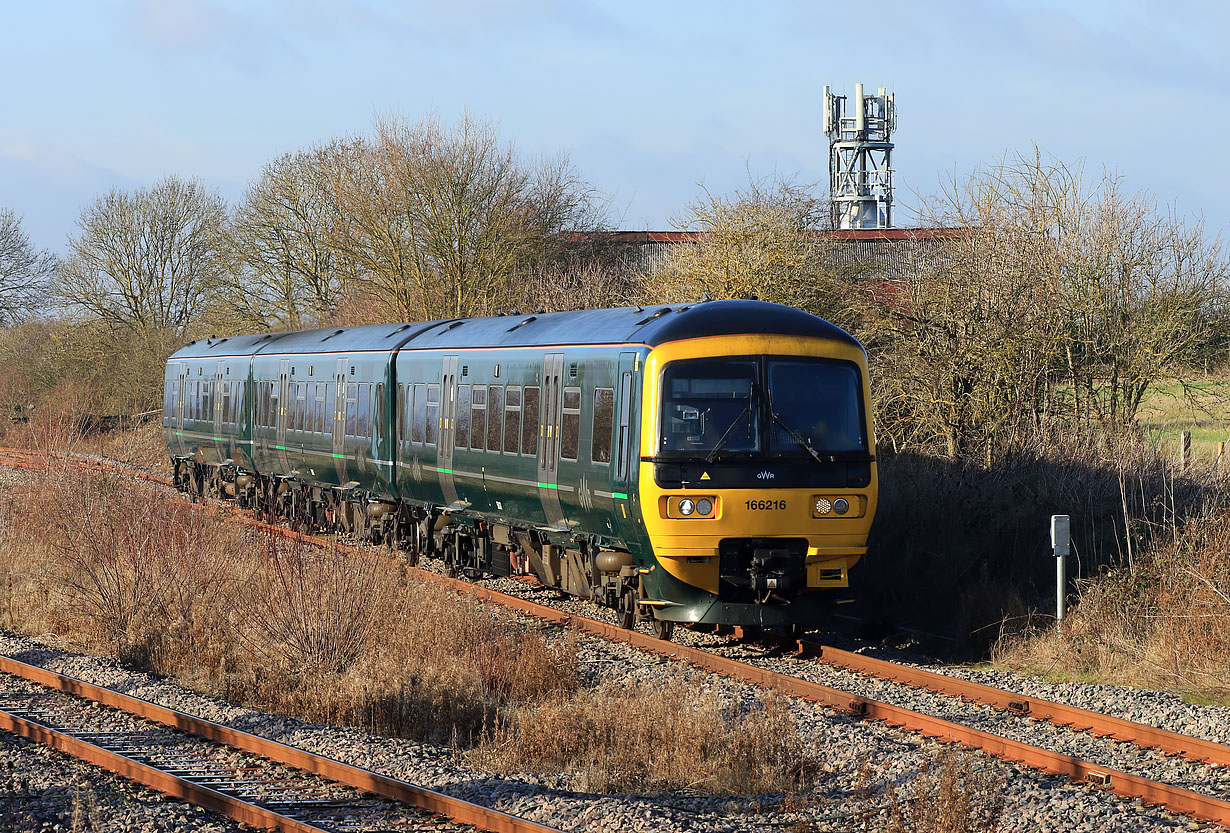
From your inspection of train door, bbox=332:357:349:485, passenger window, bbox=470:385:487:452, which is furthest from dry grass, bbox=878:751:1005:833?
train door, bbox=332:357:349:485

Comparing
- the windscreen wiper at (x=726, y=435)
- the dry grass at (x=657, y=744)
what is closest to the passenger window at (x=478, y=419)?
the windscreen wiper at (x=726, y=435)

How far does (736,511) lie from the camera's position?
36.8 ft

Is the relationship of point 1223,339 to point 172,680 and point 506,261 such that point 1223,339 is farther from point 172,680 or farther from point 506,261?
point 506,261

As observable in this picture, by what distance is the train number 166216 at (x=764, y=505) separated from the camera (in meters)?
11.2

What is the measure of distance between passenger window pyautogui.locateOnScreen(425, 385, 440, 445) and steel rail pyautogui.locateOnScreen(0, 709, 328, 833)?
24.3 ft

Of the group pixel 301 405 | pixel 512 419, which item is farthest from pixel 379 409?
pixel 512 419

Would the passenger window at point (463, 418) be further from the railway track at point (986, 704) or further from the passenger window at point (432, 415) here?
the railway track at point (986, 704)

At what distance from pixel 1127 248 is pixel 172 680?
12989mm

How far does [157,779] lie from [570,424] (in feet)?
19.5

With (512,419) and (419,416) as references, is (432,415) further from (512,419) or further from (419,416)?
(512,419)

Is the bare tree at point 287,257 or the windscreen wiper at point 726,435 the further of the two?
the bare tree at point 287,257

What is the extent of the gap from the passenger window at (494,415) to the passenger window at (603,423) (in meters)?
2.41

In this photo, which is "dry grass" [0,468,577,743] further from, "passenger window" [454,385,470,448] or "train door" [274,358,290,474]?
"train door" [274,358,290,474]

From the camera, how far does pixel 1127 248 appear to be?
17234 millimetres
